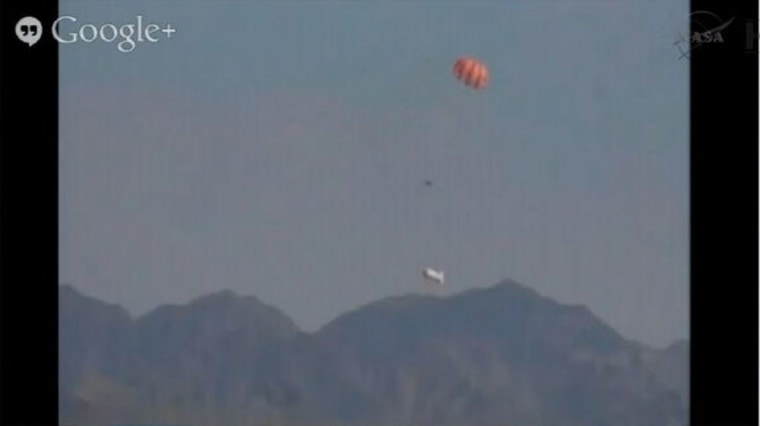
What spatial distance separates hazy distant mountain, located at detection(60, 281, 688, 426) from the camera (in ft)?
107

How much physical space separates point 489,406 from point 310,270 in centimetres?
498

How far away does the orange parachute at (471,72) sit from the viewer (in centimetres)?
3238

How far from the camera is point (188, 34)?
32219 mm

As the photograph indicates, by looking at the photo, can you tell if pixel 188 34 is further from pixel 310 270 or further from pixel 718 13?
pixel 718 13

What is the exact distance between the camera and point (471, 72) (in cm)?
3247

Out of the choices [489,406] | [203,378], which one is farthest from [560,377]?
[203,378]
